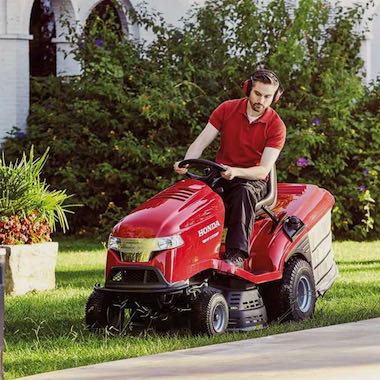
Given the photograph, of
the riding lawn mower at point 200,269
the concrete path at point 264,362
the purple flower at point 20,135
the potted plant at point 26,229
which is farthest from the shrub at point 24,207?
the purple flower at point 20,135

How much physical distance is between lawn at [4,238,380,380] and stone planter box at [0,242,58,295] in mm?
181

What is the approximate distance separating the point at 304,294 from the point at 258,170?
1068 millimetres

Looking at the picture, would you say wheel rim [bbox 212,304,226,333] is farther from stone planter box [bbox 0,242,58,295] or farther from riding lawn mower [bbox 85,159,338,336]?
stone planter box [bbox 0,242,58,295]

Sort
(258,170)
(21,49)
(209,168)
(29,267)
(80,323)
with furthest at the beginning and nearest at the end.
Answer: (21,49) → (29,267) → (80,323) → (209,168) → (258,170)

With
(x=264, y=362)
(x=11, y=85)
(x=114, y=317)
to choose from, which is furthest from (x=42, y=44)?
(x=264, y=362)

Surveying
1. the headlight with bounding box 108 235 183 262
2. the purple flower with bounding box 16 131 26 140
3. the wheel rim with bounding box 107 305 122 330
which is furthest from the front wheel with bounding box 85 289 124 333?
the purple flower with bounding box 16 131 26 140

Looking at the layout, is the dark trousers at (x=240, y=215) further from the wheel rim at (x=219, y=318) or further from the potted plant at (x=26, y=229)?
the potted plant at (x=26, y=229)

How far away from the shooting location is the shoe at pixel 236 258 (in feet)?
30.2

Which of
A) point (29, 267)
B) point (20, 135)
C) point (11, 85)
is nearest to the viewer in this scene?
point (29, 267)

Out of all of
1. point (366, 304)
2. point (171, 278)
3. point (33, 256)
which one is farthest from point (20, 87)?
point (171, 278)

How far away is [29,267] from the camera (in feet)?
39.6

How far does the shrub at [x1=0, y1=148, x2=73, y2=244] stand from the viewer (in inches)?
474

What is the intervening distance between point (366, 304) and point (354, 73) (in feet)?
27.2

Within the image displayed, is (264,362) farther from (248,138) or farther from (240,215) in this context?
(248,138)
